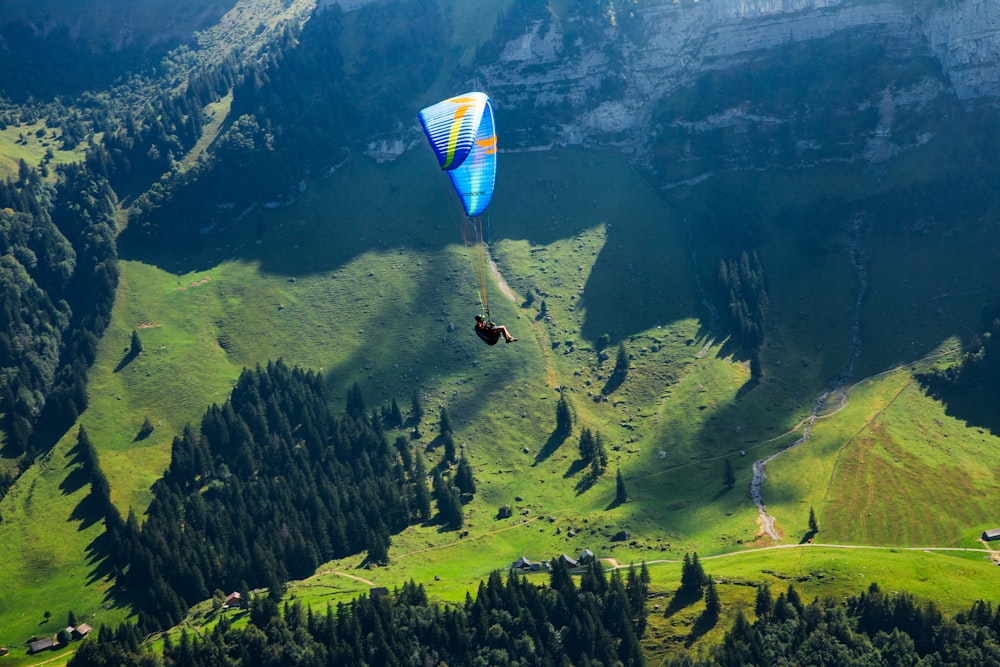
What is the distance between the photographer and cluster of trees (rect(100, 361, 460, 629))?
167 meters

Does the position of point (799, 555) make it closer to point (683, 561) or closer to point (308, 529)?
point (683, 561)

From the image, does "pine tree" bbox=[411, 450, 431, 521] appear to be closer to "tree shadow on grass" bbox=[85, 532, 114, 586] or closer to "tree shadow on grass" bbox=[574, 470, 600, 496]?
"tree shadow on grass" bbox=[574, 470, 600, 496]

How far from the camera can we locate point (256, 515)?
18050cm

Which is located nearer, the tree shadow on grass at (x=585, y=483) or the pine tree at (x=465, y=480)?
the tree shadow on grass at (x=585, y=483)

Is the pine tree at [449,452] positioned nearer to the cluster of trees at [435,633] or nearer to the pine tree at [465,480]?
the pine tree at [465,480]

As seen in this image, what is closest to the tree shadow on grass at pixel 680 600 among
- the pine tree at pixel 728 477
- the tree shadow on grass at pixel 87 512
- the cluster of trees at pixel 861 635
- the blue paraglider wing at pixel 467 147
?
the cluster of trees at pixel 861 635

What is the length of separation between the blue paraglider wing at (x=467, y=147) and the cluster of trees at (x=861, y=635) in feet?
233

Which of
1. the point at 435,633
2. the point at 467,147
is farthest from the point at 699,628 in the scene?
the point at 467,147

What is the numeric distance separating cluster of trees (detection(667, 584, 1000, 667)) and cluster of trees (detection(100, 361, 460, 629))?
56250mm

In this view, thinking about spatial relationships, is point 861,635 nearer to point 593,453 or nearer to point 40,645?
point 593,453

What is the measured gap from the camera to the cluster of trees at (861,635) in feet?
455

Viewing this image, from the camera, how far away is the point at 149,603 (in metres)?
162

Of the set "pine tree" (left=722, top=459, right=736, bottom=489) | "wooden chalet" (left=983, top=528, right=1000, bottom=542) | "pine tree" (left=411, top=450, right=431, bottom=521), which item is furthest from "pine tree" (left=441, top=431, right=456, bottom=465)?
→ "wooden chalet" (left=983, top=528, right=1000, bottom=542)

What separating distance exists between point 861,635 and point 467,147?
274ft
